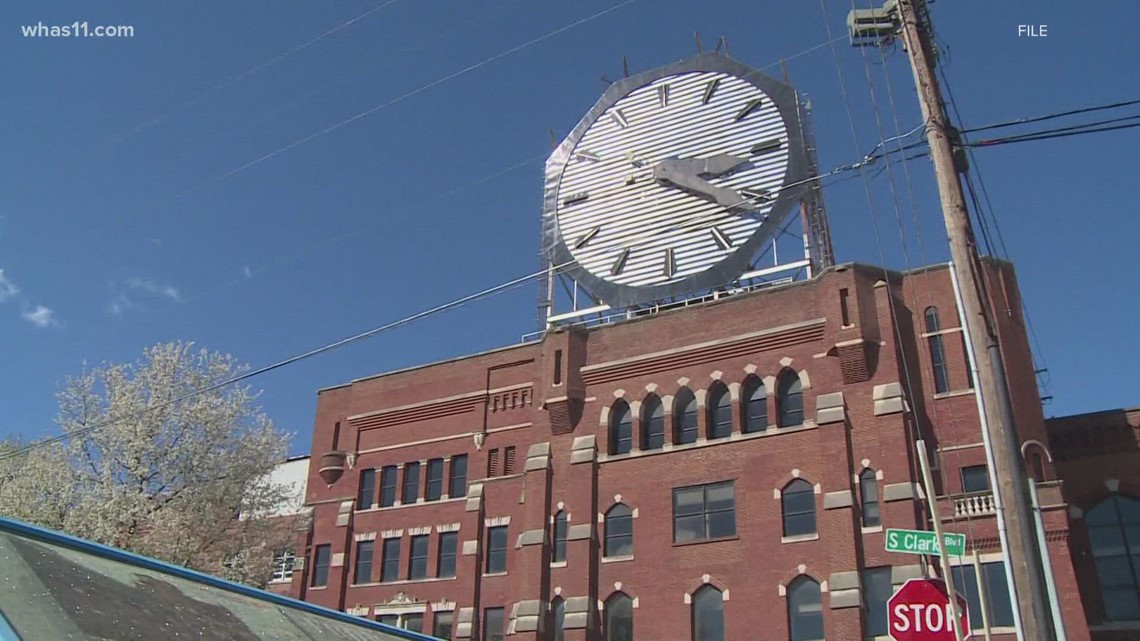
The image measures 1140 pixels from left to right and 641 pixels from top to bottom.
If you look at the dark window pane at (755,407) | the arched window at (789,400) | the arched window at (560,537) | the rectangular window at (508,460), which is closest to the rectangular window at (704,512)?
the dark window pane at (755,407)

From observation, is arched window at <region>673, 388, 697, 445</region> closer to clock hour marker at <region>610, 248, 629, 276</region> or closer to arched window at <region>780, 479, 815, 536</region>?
arched window at <region>780, 479, 815, 536</region>

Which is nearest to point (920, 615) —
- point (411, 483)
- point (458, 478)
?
point (458, 478)

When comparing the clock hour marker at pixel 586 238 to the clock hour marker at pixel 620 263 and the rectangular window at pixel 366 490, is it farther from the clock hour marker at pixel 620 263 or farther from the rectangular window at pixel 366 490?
the rectangular window at pixel 366 490

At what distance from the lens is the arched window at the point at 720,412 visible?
34469 millimetres

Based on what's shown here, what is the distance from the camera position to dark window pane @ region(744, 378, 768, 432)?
33.8m

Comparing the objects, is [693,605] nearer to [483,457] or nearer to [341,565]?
[483,457]

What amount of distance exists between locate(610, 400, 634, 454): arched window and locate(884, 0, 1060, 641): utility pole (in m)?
21.6

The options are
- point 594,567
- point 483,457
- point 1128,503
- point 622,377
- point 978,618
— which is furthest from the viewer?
point 483,457

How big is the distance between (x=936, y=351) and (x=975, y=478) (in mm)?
4349

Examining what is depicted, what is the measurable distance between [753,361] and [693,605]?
337 inches

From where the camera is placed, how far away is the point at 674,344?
119 ft

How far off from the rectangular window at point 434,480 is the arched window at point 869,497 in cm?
1724

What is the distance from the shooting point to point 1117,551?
31062mm

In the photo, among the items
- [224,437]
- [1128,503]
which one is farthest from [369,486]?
[1128,503]
